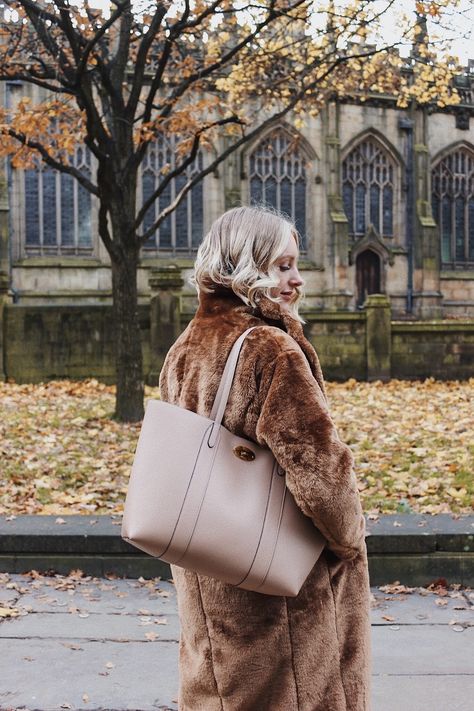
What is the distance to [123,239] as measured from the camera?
11234mm

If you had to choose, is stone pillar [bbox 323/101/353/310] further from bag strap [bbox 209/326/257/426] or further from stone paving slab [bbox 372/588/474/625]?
bag strap [bbox 209/326/257/426]

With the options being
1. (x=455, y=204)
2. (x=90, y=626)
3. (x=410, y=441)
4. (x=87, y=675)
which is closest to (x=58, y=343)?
(x=410, y=441)

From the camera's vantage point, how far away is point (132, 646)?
152 inches

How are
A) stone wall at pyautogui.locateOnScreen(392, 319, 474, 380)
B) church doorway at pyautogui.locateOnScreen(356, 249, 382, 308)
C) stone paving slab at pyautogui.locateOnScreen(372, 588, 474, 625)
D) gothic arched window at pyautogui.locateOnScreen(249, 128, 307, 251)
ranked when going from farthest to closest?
church doorway at pyautogui.locateOnScreen(356, 249, 382, 308) < gothic arched window at pyautogui.locateOnScreen(249, 128, 307, 251) < stone wall at pyautogui.locateOnScreen(392, 319, 474, 380) < stone paving slab at pyautogui.locateOnScreen(372, 588, 474, 625)

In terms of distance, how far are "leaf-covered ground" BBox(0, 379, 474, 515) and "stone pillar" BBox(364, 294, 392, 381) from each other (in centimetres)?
106

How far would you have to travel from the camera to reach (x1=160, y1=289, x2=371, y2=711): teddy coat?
1862mm

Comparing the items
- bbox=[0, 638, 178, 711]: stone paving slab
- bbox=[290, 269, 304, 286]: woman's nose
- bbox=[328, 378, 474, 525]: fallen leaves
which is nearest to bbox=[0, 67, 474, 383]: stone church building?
bbox=[328, 378, 474, 525]: fallen leaves

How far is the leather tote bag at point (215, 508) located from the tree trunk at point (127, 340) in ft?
31.1

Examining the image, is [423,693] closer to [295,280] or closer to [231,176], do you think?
[295,280]

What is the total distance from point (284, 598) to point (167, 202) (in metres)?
24.3

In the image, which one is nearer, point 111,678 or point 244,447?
point 244,447

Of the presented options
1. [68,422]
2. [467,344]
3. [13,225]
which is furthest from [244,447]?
[13,225]

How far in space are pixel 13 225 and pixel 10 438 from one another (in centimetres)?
1502

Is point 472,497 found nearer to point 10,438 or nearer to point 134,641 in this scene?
point 134,641
